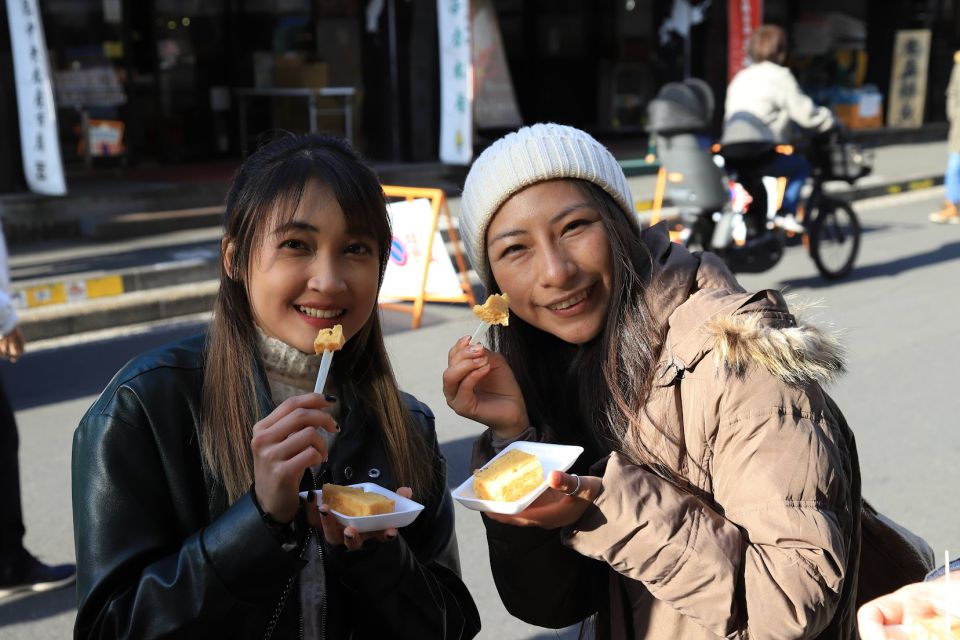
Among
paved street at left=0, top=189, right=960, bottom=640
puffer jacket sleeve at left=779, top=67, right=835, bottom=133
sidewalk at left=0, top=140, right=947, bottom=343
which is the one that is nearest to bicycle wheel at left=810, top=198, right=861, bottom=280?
paved street at left=0, top=189, right=960, bottom=640

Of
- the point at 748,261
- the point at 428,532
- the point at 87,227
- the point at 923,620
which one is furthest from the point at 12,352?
the point at 87,227

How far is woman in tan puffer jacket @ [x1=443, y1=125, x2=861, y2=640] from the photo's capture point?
1772 millimetres

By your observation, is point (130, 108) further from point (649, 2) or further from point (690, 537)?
point (690, 537)

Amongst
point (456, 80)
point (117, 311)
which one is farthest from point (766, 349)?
point (456, 80)

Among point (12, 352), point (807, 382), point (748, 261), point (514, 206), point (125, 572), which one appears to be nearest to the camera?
point (125, 572)

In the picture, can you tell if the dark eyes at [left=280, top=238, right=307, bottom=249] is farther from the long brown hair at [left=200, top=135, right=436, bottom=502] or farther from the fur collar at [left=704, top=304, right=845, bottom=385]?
the fur collar at [left=704, top=304, right=845, bottom=385]

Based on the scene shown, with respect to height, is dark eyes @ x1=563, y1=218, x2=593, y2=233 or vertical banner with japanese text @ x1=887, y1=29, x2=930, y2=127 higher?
dark eyes @ x1=563, y1=218, x2=593, y2=233

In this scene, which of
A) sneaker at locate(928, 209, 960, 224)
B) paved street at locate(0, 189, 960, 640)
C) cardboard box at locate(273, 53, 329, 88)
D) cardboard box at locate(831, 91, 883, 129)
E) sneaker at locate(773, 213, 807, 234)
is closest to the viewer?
paved street at locate(0, 189, 960, 640)

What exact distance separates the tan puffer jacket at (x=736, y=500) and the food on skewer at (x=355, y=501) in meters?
0.30

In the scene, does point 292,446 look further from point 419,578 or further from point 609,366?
point 609,366

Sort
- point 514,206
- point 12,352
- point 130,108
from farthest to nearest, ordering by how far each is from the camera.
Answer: point 130,108 < point 12,352 < point 514,206

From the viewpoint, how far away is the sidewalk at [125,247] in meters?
8.46

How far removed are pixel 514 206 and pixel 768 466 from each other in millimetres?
749

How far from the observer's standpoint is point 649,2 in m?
19.6
